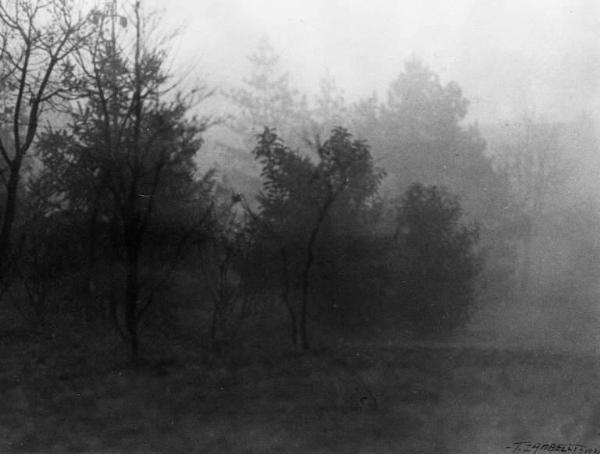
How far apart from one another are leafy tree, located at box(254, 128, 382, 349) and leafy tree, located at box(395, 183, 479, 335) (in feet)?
2.45

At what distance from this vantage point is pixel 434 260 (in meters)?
8.10

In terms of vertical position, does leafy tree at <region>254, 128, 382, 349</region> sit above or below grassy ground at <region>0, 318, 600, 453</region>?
above

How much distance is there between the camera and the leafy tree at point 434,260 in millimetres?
7941

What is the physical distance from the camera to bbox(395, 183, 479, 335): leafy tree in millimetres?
7941

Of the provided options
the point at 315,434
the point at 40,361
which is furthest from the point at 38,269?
the point at 315,434

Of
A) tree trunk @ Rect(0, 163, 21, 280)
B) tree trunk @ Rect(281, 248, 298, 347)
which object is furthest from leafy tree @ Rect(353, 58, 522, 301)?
tree trunk @ Rect(0, 163, 21, 280)

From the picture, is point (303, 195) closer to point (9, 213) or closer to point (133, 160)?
point (133, 160)

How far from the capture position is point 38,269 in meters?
8.95

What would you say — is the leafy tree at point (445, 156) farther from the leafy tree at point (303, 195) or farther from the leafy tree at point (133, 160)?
the leafy tree at point (133, 160)

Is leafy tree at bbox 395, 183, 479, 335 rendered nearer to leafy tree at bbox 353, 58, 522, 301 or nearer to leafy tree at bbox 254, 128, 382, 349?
leafy tree at bbox 353, 58, 522, 301

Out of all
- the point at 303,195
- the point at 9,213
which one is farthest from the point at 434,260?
the point at 9,213

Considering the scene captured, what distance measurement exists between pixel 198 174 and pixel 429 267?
11.0ft
